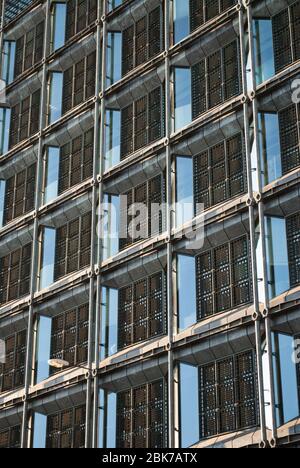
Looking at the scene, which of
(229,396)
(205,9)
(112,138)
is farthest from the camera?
(112,138)

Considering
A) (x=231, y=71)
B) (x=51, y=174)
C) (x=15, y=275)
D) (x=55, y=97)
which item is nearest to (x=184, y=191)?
(x=231, y=71)

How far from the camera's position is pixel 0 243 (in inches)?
1833

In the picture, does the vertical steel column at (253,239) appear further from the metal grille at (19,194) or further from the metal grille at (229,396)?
the metal grille at (19,194)

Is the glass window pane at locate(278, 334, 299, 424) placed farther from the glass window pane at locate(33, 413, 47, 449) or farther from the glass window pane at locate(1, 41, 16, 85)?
the glass window pane at locate(1, 41, 16, 85)

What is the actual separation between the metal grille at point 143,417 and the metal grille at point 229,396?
6.06 feet

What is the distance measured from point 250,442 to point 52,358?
1151cm

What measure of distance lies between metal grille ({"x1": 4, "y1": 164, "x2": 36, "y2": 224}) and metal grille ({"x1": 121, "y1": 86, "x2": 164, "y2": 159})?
19.1 feet

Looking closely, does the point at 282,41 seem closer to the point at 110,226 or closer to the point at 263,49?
the point at 263,49

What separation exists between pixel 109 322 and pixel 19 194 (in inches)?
403

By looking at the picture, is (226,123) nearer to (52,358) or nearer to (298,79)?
(298,79)

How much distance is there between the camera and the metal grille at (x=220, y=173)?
3703 cm

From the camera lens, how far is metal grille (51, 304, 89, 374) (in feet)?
130

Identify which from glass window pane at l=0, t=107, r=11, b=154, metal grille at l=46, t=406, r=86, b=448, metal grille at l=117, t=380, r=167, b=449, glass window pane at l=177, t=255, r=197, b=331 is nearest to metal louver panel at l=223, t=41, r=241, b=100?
glass window pane at l=177, t=255, r=197, b=331

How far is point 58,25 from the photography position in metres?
49.1
